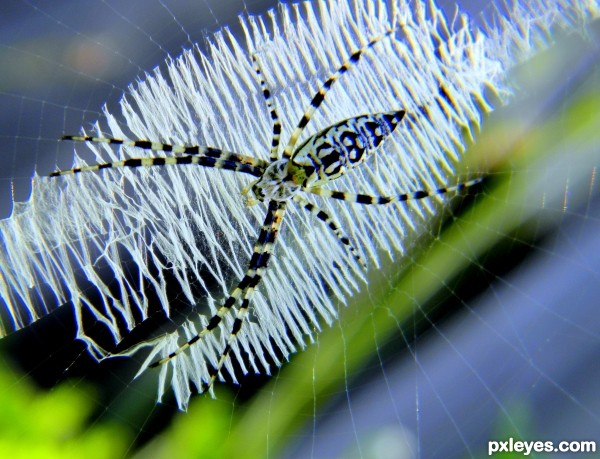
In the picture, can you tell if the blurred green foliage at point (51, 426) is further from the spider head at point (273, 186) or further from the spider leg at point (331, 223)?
the spider leg at point (331, 223)

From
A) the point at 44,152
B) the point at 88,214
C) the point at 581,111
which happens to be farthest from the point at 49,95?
the point at 581,111

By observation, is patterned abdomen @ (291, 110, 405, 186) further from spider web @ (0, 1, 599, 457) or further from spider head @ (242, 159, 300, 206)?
spider web @ (0, 1, 599, 457)

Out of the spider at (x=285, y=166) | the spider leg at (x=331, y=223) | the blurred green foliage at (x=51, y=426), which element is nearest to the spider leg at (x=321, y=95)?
the spider at (x=285, y=166)

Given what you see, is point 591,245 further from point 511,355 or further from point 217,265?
point 217,265

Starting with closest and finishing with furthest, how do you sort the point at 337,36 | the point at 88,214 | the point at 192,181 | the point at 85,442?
1. the point at 85,442
2. the point at 88,214
3. the point at 192,181
4. the point at 337,36

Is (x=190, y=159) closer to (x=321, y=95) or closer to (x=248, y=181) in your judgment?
(x=248, y=181)

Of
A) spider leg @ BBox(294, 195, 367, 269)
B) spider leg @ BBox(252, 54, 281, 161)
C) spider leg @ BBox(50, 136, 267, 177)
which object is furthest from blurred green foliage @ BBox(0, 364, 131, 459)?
spider leg @ BBox(252, 54, 281, 161)

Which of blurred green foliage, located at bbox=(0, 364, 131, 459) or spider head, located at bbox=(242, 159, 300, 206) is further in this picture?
spider head, located at bbox=(242, 159, 300, 206)
